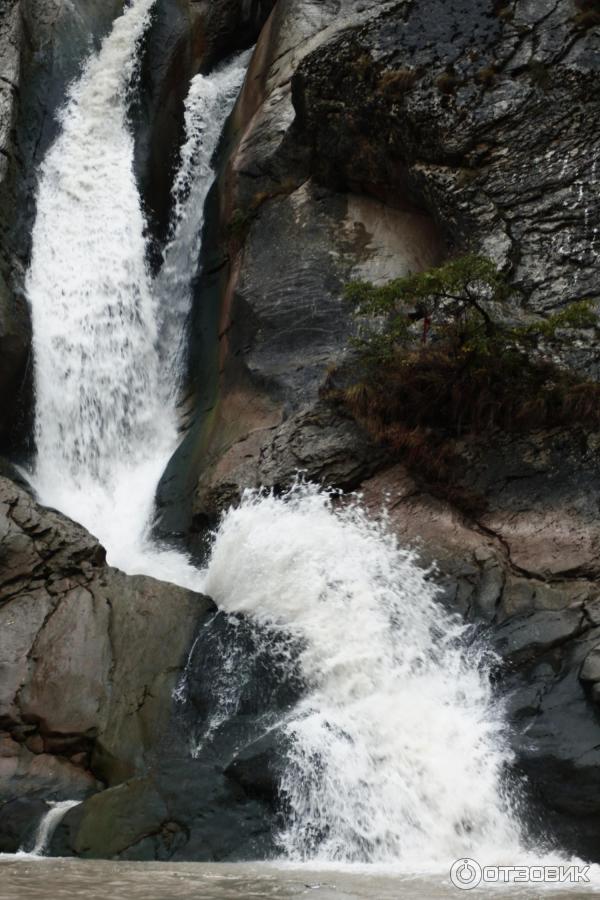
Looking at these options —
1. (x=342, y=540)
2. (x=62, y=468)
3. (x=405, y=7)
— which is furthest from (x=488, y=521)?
(x=405, y=7)

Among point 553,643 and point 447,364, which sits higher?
point 447,364

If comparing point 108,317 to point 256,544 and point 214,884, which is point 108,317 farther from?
point 214,884

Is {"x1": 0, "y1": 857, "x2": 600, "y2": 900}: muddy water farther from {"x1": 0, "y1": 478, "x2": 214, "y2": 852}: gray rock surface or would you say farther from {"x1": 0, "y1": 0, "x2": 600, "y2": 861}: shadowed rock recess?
{"x1": 0, "y1": 478, "x2": 214, "y2": 852}: gray rock surface

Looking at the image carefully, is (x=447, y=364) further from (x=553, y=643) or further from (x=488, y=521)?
(x=553, y=643)

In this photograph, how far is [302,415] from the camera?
12.3m

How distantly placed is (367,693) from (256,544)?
2396mm

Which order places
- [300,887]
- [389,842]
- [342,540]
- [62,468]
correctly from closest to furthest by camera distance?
[300,887] → [389,842] → [342,540] → [62,468]

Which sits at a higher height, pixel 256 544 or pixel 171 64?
pixel 171 64

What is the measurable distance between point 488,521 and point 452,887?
508 centimetres

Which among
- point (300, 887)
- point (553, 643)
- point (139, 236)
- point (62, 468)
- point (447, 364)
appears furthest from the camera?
point (139, 236)

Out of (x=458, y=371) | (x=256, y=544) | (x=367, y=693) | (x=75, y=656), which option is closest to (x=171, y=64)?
(x=458, y=371)

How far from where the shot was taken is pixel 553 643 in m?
9.33

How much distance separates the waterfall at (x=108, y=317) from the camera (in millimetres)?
13383

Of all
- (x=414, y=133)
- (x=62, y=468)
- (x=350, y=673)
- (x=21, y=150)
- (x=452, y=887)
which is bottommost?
(x=452, y=887)
